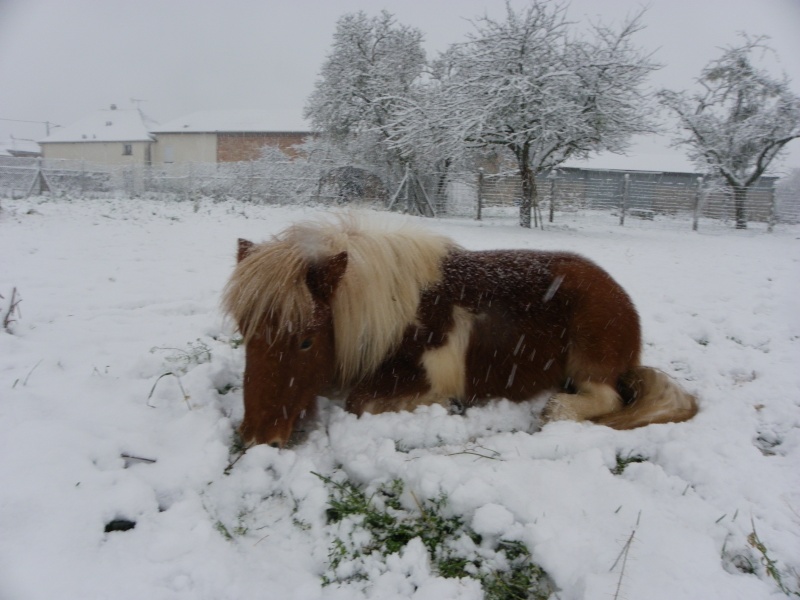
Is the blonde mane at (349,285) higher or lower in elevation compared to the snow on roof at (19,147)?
lower

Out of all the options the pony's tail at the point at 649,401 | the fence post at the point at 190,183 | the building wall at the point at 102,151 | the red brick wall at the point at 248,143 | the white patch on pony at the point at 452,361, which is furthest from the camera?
the building wall at the point at 102,151

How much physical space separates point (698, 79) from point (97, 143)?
45084mm

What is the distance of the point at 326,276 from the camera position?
7.64ft

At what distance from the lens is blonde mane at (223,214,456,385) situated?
2234 millimetres

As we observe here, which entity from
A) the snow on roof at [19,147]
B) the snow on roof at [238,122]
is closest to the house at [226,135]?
the snow on roof at [238,122]

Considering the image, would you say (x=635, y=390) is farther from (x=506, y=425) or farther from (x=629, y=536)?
(x=629, y=536)

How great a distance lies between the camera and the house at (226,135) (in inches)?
1331

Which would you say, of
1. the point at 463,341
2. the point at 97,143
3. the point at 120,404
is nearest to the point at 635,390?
the point at 463,341

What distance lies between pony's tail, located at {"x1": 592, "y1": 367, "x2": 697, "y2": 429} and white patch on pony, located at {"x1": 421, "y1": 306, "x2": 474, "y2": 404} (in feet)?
2.62

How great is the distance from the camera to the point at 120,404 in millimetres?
2234

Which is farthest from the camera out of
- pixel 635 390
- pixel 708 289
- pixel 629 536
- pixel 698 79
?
pixel 698 79

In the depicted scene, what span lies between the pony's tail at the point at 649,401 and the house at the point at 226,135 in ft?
107

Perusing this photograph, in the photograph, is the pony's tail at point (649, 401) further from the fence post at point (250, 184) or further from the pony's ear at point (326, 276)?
the fence post at point (250, 184)

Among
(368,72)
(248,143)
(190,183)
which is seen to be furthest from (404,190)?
(248,143)
